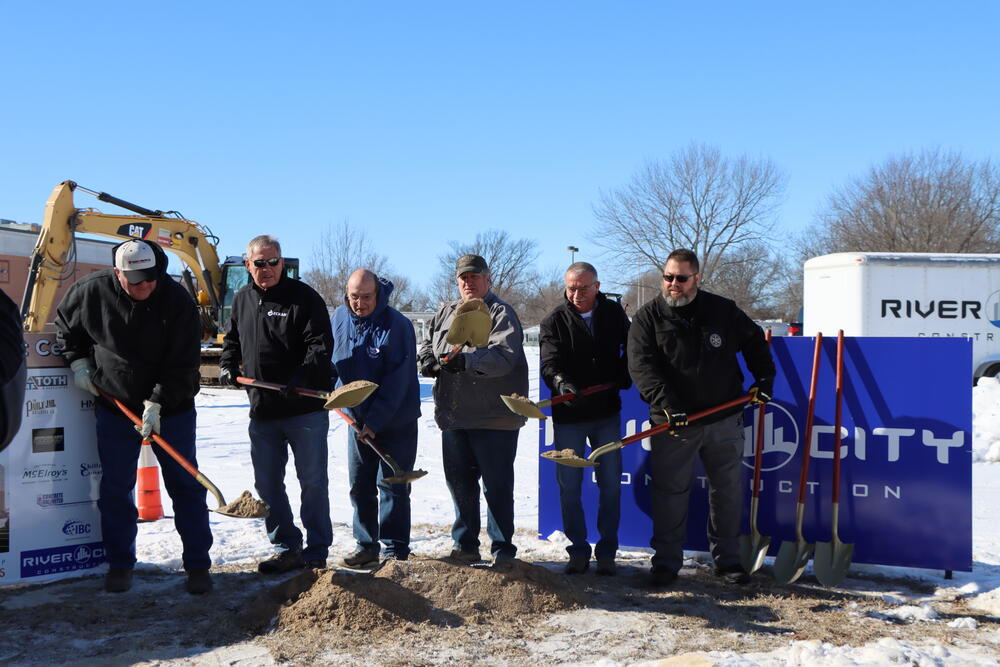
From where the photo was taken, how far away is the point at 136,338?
4465 millimetres

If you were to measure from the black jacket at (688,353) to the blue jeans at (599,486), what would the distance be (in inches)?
15.5

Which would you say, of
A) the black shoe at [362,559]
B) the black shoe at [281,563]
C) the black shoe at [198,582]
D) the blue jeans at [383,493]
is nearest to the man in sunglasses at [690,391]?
the blue jeans at [383,493]

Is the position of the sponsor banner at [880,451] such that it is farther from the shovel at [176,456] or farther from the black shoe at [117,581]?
the black shoe at [117,581]

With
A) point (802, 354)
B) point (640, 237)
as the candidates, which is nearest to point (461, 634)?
point (802, 354)

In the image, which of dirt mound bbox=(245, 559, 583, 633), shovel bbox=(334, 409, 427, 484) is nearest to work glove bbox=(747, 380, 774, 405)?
dirt mound bbox=(245, 559, 583, 633)

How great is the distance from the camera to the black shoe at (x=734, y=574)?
477 centimetres

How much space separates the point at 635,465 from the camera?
5461 mm

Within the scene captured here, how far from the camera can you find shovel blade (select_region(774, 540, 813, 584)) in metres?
4.79

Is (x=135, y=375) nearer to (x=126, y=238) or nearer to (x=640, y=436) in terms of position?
(x=640, y=436)

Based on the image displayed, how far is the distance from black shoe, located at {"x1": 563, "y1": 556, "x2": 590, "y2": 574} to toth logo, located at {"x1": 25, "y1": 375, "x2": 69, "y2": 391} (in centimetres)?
302

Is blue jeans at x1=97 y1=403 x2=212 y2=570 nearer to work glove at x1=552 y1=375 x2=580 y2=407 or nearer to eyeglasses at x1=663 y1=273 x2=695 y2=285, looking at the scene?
work glove at x1=552 y1=375 x2=580 y2=407

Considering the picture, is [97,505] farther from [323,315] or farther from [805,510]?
[805,510]

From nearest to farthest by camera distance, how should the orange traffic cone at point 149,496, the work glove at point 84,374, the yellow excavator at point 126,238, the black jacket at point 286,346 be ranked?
the work glove at point 84,374 → the black jacket at point 286,346 → the orange traffic cone at point 149,496 → the yellow excavator at point 126,238

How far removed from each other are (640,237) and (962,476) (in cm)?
3754
